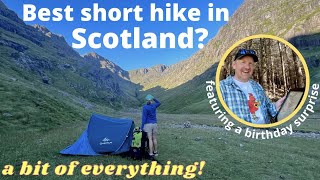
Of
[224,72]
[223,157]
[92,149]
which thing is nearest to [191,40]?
[223,157]

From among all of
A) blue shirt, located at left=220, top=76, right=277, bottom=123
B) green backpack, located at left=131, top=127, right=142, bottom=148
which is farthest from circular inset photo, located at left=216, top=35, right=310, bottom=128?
green backpack, located at left=131, top=127, right=142, bottom=148

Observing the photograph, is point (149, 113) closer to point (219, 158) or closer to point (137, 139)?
point (137, 139)

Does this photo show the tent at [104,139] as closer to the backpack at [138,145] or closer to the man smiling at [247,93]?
the backpack at [138,145]

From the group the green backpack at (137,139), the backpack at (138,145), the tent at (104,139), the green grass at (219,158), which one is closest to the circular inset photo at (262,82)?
the green grass at (219,158)

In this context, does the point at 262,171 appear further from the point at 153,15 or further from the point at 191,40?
the point at 153,15

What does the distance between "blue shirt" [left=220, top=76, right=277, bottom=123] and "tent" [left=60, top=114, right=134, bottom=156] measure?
10.4 meters

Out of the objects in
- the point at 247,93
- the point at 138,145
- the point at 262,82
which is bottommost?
the point at 138,145

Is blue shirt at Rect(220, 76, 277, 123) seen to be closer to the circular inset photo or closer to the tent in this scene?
Answer: the circular inset photo

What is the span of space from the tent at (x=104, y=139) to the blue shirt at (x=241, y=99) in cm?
1035

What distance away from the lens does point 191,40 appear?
30.3 m

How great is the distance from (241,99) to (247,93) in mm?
530

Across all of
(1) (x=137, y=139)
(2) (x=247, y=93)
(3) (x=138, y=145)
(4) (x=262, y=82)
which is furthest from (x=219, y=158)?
(4) (x=262, y=82)

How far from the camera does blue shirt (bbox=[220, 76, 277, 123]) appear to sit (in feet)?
43.7

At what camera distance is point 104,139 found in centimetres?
2295
